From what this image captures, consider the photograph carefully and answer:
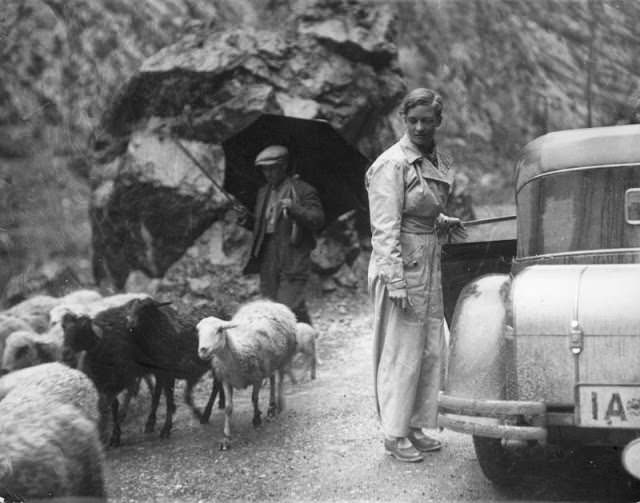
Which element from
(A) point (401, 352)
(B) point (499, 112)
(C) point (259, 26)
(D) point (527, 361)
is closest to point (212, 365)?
(A) point (401, 352)

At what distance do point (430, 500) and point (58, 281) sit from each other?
7.00m

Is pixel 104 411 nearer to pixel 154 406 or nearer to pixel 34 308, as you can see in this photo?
pixel 154 406

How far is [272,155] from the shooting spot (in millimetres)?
6742

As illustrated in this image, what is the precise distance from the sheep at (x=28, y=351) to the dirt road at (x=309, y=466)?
889 millimetres

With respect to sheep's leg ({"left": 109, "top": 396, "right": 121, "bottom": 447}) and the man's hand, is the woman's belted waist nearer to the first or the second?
the man's hand

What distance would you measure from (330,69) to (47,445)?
347 inches

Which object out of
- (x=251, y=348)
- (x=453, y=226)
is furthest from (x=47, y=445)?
(x=453, y=226)

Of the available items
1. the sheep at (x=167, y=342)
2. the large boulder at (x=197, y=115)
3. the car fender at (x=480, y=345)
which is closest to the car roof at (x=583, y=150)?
the car fender at (x=480, y=345)

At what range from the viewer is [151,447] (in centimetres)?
551

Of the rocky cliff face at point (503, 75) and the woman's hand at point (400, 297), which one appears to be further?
the rocky cliff face at point (503, 75)

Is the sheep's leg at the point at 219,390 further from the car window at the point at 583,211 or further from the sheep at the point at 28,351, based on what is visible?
the car window at the point at 583,211

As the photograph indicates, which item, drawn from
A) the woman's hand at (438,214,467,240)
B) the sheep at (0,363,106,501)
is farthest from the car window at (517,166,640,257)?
the sheep at (0,363,106,501)

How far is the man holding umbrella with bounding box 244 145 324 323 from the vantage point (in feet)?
22.2

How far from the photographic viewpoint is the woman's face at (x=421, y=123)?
453 centimetres
